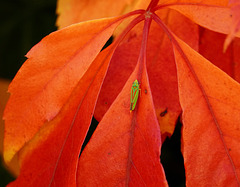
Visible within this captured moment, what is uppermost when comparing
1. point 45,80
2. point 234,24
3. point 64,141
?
point 234,24

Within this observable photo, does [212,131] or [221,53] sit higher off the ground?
[221,53]

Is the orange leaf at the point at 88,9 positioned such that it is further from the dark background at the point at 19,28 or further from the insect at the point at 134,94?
the dark background at the point at 19,28

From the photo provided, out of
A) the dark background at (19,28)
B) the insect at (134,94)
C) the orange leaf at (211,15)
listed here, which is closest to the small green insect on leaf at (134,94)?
the insect at (134,94)

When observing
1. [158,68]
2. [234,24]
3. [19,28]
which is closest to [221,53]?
[158,68]

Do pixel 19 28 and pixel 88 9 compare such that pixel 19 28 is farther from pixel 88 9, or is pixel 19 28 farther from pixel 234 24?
pixel 234 24

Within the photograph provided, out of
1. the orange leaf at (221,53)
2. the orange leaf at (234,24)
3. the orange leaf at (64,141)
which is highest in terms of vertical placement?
the orange leaf at (234,24)

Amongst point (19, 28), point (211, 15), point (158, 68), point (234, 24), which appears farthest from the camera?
point (19, 28)

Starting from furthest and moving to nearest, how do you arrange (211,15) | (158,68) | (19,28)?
(19,28)
(158,68)
(211,15)
